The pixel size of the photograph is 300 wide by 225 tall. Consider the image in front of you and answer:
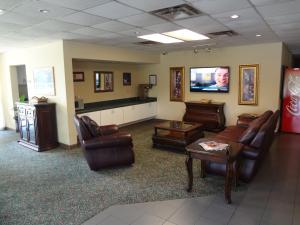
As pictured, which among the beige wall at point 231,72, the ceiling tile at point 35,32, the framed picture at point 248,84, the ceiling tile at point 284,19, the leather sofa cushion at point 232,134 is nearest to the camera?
the ceiling tile at point 284,19

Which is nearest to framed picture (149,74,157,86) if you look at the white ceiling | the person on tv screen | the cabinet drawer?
the person on tv screen

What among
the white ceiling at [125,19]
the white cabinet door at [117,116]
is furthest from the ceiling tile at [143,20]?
the white cabinet door at [117,116]

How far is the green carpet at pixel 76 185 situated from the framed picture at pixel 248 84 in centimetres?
301

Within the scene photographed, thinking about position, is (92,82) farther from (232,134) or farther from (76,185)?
(232,134)

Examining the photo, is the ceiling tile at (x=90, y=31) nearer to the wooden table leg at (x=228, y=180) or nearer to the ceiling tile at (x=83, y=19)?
the ceiling tile at (x=83, y=19)

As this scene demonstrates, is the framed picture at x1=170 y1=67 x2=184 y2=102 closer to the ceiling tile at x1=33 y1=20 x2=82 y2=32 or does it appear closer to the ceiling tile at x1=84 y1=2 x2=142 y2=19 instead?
the ceiling tile at x1=33 y1=20 x2=82 y2=32

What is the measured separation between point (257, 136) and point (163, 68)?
518 cm

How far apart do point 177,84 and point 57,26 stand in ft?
15.5

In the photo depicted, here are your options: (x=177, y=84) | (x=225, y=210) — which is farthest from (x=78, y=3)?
(x=177, y=84)

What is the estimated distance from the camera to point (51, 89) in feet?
17.5

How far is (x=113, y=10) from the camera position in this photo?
2.99 m

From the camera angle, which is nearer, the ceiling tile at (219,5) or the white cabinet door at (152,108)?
the ceiling tile at (219,5)

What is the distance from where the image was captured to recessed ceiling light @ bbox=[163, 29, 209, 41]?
4.49 meters

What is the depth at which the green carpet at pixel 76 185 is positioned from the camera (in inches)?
108
